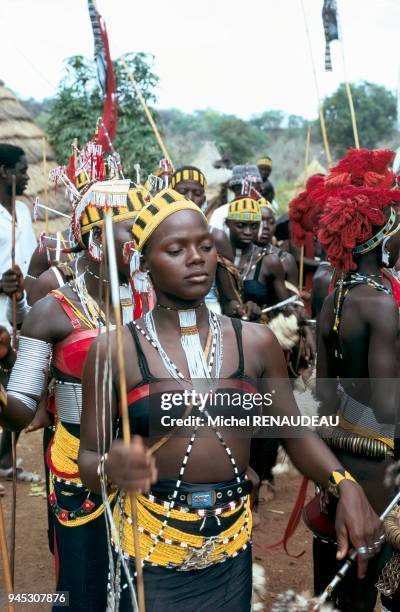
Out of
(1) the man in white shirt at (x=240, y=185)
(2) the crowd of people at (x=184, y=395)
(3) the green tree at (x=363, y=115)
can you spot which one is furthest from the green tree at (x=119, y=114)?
(3) the green tree at (x=363, y=115)

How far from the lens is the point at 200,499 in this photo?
229 cm

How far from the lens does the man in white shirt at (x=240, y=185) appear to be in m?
8.12

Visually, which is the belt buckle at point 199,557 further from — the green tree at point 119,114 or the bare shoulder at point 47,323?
the green tree at point 119,114

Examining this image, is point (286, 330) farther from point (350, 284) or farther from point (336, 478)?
point (336, 478)

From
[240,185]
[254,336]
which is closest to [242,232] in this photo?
[240,185]

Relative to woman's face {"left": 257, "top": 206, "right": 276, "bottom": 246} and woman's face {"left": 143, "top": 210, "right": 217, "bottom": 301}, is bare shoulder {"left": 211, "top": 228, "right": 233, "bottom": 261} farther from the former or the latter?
woman's face {"left": 143, "top": 210, "right": 217, "bottom": 301}

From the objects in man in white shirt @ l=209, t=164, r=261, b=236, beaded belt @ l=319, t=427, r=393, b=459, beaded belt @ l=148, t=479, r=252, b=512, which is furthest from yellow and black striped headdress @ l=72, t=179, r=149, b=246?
man in white shirt @ l=209, t=164, r=261, b=236

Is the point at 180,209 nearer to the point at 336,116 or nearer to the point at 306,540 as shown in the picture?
the point at 306,540

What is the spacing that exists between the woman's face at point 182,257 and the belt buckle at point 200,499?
23.8 inches

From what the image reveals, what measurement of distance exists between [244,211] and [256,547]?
9.31ft

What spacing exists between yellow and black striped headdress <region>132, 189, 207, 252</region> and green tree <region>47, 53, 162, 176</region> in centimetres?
1119

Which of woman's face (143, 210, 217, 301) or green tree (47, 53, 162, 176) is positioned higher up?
green tree (47, 53, 162, 176)

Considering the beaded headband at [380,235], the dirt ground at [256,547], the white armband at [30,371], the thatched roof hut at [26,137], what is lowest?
the dirt ground at [256,547]

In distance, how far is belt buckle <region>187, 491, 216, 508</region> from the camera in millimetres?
2291
